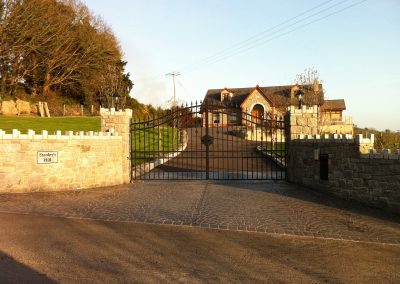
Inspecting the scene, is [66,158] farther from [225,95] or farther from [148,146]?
[225,95]

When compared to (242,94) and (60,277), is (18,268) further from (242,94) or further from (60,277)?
(242,94)

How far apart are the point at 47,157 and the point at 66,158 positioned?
0.57 metres

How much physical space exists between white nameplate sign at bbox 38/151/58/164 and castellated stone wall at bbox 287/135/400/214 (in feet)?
26.7

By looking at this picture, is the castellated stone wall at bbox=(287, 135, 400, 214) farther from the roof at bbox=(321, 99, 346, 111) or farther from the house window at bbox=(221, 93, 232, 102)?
the roof at bbox=(321, 99, 346, 111)

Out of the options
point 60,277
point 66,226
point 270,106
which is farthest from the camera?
point 270,106

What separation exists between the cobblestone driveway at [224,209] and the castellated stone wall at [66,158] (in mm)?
605

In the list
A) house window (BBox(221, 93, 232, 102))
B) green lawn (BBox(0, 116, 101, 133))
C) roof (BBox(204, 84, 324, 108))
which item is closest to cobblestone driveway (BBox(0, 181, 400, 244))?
green lawn (BBox(0, 116, 101, 133))

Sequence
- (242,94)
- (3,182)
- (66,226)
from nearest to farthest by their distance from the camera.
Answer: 1. (66,226)
2. (3,182)
3. (242,94)

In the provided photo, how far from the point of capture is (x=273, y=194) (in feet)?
33.3

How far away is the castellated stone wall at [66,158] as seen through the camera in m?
10.1

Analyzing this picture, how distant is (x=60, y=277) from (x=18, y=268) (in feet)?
2.47

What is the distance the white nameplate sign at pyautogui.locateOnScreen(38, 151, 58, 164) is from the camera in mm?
10297

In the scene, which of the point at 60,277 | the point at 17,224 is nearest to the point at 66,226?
the point at 17,224

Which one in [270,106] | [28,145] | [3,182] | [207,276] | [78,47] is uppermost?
[78,47]
